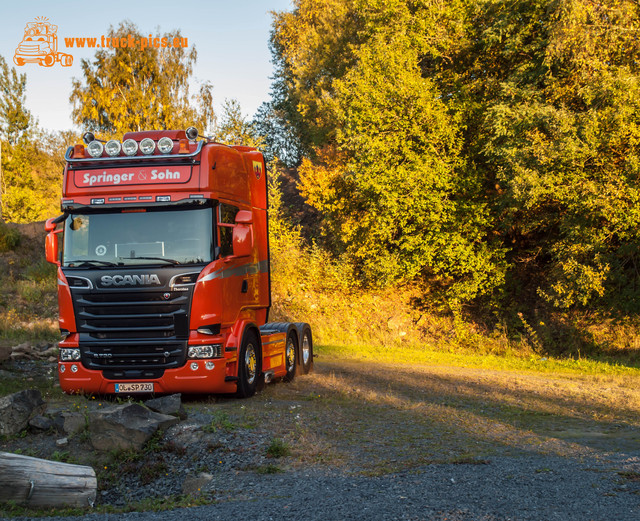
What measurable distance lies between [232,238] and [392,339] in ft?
48.9

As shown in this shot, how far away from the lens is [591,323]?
21.8 m

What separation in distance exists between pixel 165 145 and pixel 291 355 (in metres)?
5.44

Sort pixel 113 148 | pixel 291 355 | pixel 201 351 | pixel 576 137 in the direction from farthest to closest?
pixel 576 137 < pixel 291 355 < pixel 113 148 < pixel 201 351

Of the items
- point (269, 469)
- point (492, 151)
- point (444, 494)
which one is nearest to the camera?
point (444, 494)

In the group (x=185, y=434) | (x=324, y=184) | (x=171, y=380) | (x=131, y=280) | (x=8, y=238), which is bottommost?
(x=185, y=434)

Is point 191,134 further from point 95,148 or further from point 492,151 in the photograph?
point 492,151

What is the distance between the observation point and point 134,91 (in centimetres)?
3725

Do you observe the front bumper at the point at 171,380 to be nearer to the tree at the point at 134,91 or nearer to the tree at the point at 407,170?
the tree at the point at 407,170

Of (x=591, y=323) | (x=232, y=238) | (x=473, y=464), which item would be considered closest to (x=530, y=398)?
(x=473, y=464)

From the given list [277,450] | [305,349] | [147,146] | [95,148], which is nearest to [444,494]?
[277,450]

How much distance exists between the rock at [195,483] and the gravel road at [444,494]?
0.54 ft

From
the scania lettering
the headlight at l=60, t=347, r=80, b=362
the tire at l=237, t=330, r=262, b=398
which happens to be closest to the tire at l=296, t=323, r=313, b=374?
the tire at l=237, t=330, r=262, b=398

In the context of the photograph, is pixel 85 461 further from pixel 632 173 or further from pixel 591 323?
pixel 591 323

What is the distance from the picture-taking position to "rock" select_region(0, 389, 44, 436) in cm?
836
